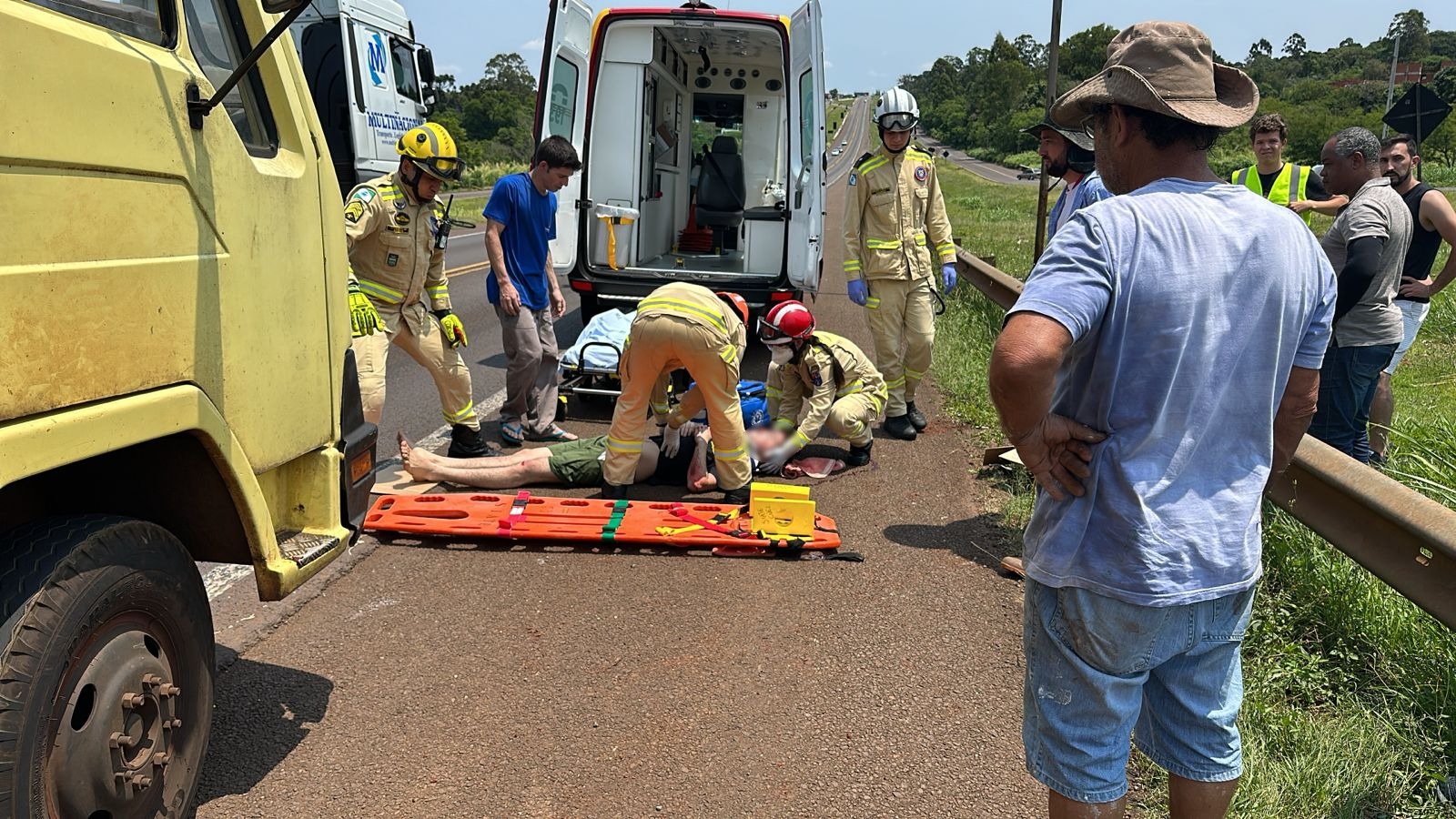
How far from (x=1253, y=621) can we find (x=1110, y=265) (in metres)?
2.71

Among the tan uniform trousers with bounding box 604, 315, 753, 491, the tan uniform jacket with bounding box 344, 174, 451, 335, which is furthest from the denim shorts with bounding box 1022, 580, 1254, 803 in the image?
the tan uniform jacket with bounding box 344, 174, 451, 335

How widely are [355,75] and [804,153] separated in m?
7.45

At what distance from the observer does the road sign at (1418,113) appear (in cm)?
636

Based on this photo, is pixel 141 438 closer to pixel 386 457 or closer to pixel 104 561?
pixel 104 561

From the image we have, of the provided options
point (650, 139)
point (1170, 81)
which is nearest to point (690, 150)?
point (650, 139)

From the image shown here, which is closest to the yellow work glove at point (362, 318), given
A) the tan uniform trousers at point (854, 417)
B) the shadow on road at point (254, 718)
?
the shadow on road at point (254, 718)

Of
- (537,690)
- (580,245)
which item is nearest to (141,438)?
(537,690)

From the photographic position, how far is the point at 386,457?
6160mm

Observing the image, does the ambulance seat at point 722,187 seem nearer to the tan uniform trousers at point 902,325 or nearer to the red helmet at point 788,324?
the tan uniform trousers at point 902,325

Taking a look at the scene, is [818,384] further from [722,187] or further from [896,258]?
[722,187]

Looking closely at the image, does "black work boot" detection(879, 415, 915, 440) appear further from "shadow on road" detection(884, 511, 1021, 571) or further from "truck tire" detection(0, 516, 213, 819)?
"truck tire" detection(0, 516, 213, 819)

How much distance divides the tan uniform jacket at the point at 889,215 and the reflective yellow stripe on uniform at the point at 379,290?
317 cm

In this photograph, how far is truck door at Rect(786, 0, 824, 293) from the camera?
26.3 ft

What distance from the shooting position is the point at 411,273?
19.2 ft
